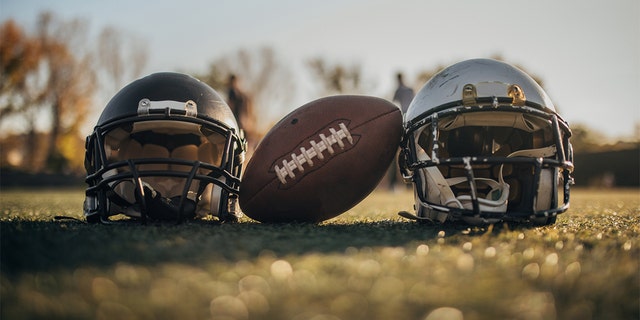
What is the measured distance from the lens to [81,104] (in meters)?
21.1

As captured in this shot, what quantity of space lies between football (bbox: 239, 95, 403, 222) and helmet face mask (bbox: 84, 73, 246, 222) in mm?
148

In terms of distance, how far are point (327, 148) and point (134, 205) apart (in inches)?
37.6

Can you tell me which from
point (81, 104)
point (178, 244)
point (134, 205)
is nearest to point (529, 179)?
point (178, 244)

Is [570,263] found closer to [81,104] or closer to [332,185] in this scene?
[332,185]

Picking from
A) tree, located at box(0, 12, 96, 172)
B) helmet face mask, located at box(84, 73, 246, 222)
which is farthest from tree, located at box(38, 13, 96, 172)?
helmet face mask, located at box(84, 73, 246, 222)

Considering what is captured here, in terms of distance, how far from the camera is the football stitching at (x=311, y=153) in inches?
92.0

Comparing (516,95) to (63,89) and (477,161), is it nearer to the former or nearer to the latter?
(477,161)

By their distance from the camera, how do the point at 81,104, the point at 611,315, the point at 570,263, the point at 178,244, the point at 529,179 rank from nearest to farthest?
the point at 611,315
the point at 570,263
the point at 178,244
the point at 529,179
the point at 81,104

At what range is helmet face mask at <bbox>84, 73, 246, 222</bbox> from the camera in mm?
2230

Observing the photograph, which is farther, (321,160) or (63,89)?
(63,89)

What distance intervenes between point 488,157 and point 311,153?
0.77 m

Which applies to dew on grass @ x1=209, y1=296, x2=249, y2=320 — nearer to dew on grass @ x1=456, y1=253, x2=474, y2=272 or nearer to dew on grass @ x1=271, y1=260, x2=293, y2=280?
dew on grass @ x1=271, y1=260, x2=293, y2=280

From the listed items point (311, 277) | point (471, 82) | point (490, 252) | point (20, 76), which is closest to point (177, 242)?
point (311, 277)

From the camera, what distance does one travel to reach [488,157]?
83.8 inches
